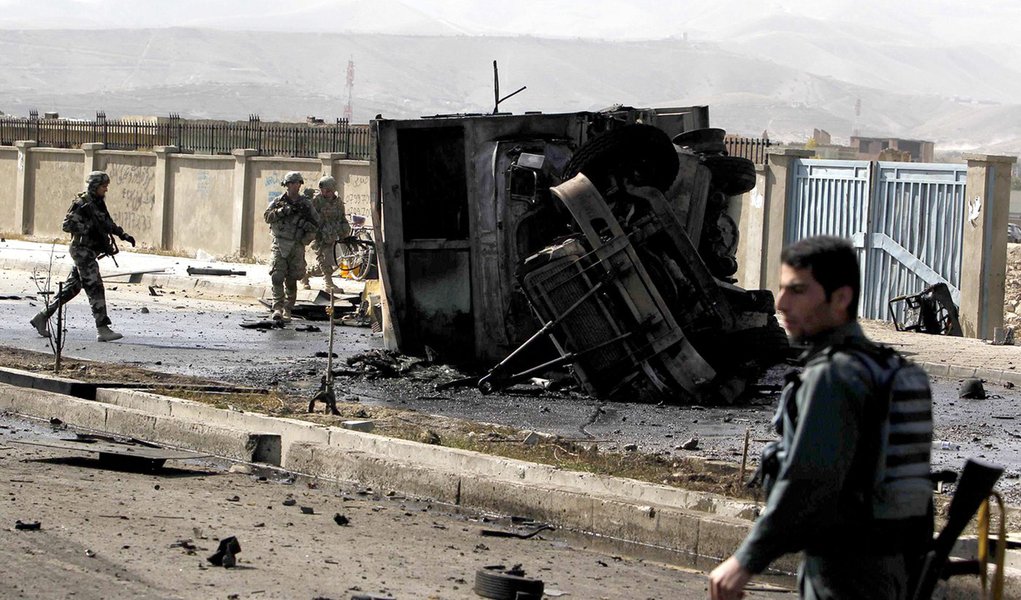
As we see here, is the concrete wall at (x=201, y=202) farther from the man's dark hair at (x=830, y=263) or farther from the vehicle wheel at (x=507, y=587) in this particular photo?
the man's dark hair at (x=830, y=263)

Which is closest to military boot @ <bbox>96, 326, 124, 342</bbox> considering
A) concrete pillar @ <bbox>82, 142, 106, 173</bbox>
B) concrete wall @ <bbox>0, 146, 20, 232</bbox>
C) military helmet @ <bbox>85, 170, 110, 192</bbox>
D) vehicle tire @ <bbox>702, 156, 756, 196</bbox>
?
military helmet @ <bbox>85, 170, 110, 192</bbox>

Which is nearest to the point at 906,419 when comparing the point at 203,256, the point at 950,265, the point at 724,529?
the point at 724,529

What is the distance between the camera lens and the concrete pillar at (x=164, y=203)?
1214 inches

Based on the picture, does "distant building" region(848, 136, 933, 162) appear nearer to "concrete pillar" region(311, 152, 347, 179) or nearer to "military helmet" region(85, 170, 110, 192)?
"concrete pillar" region(311, 152, 347, 179)

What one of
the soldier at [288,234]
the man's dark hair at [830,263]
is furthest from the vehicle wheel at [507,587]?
the soldier at [288,234]

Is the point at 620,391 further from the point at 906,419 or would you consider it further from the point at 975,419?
the point at 906,419

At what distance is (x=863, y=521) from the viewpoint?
3316mm

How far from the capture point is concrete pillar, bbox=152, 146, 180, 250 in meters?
30.8

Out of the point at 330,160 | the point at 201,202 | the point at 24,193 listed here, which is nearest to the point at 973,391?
the point at 330,160

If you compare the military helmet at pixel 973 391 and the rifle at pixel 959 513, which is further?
the military helmet at pixel 973 391

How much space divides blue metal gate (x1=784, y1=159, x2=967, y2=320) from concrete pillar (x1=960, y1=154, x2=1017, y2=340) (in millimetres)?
307

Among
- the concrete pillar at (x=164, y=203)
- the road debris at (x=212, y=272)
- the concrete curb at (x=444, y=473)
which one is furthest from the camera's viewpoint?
the concrete pillar at (x=164, y=203)

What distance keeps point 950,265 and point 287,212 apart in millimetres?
8325

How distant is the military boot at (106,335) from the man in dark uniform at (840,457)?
13.1 m
